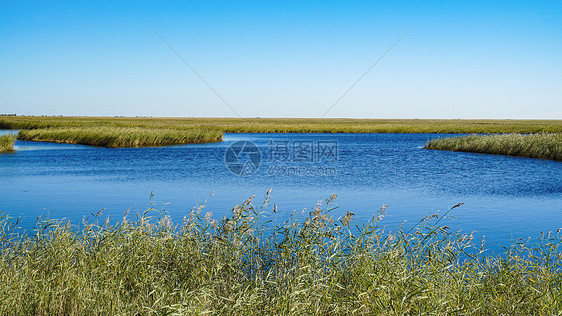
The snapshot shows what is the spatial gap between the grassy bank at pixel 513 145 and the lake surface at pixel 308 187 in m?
1.84

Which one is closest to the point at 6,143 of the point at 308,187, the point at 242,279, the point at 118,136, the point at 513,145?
the point at 118,136

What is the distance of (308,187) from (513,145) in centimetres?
2328

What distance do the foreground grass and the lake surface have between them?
4.88 metres

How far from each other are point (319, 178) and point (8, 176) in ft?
51.0

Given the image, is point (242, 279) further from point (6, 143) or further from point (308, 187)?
point (6, 143)

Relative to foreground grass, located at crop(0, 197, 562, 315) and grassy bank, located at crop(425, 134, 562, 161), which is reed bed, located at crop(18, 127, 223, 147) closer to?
grassy bank, located at crop(425, 134, 562, 161)

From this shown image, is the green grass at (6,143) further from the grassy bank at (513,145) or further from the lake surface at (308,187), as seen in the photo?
the grassy bank at (513,145)

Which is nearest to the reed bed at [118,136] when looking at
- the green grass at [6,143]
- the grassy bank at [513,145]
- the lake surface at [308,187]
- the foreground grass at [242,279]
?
the green grass at [6,143]

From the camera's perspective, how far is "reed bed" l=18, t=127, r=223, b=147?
150 ft

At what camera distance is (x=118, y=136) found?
4528cm

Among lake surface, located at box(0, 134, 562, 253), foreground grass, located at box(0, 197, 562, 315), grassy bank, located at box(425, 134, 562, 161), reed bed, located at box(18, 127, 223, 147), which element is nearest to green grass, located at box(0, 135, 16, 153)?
lake surface, located at box(0, 134, 562, 253)

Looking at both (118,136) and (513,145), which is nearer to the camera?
(513,145)

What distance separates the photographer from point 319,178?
23.2 m

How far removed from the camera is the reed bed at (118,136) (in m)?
45.7
